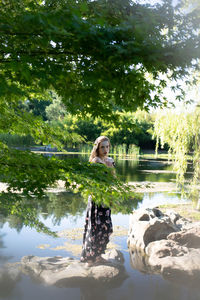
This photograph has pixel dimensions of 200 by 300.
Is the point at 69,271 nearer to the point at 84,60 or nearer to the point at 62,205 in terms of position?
the point at 84,60

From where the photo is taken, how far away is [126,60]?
189 cm

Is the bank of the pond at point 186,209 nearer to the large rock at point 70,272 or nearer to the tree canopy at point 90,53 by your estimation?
the large rock at point 70,272

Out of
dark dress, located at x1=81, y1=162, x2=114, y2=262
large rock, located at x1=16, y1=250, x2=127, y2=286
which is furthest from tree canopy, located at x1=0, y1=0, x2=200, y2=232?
large rock, located at x1=16, y1=250, x2=127, y2=286

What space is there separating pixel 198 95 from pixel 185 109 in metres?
1.01

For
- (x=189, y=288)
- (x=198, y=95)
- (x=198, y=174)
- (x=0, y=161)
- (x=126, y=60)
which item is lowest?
(x=189, y=288)

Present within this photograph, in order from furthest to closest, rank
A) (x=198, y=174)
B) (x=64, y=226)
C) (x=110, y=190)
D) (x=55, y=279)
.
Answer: (x=198, y=174) → (x=64, y=226) → (x=55, y=279) → (x=110, y=190)

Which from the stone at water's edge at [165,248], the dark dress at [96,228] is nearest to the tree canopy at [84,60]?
the dark dress at [96,228]

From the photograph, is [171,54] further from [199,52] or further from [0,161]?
[0,161]

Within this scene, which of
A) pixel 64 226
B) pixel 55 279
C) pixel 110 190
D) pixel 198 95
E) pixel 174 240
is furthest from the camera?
pixel 198 95

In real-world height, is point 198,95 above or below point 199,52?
above

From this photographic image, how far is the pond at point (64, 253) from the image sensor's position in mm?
4289

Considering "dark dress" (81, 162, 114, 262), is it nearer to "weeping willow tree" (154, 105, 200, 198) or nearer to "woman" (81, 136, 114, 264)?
"woman" (81, 136, 114, 264)

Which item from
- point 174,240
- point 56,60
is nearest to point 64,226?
point 174,240

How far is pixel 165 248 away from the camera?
17.5 ft
